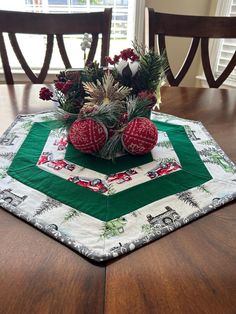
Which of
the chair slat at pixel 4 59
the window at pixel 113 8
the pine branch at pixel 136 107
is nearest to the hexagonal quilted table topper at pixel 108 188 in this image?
the pine branch at pixel 136 107

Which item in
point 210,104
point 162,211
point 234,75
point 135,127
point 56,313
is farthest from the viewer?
point 234,75

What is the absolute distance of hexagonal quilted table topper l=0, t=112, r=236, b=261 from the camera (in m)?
0.48

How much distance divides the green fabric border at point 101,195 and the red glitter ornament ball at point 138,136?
9cm

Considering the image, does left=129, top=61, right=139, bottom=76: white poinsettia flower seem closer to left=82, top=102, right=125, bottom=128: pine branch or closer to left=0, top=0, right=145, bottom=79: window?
left=82, top=102, right=125, bottom=128: pine branch

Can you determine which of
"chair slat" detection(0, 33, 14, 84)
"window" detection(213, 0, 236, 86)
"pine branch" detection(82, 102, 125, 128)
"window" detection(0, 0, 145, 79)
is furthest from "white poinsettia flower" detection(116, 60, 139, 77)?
"window" detection(213, 0, 236, 86)

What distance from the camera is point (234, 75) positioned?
1.96 meters

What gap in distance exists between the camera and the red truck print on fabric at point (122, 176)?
60cm

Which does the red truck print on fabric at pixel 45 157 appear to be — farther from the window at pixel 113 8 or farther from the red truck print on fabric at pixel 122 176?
the window at pixel 113 8

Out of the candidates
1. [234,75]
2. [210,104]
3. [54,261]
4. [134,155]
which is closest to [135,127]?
[134,155]

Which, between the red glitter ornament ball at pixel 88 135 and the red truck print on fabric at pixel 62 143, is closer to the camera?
the red glitter ornament ball at pixel 88 135

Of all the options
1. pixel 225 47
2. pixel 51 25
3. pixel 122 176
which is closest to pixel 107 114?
pixel 122 176

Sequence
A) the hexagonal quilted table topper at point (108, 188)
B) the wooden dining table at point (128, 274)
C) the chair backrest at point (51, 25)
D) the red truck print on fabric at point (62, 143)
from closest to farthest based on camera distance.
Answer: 1. the wooden dining table at point (128, 274)
2. the hexagonal quilted table topper at point (108, 188)
3. the red truck print on fabric at point (62, 143)
4. the chair backrest at point (51, 25)

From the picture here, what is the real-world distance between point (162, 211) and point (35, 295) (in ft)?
0.84

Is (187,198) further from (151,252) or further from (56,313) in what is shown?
(56,313)
